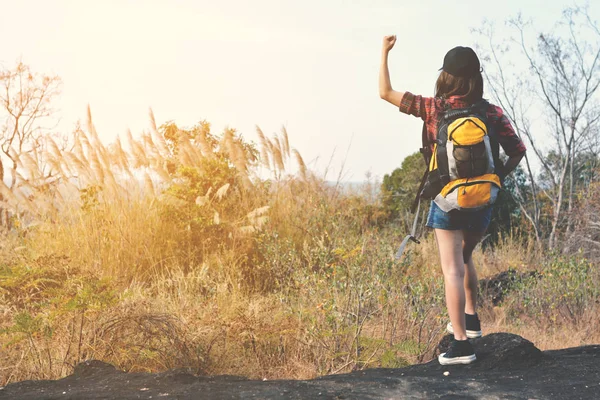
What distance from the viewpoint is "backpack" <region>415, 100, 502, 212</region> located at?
3.49 metres

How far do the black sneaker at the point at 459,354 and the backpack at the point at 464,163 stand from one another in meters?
0.79

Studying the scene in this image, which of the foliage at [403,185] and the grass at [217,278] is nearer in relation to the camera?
the grass at [217,278]

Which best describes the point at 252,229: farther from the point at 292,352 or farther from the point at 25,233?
the point at 25,233

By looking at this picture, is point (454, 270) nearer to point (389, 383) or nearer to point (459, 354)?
point (459, 354)

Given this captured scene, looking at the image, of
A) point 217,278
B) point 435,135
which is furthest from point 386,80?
point 217,278

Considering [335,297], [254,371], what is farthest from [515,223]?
[254,371]

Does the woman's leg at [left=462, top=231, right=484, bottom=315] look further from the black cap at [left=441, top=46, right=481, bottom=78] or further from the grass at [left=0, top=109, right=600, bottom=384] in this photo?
the black cap at [left=441, top=46, right=481, bottom=78]

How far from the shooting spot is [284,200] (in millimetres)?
7652

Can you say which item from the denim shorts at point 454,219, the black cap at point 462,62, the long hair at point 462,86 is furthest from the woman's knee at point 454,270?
the black cap at point 462,62

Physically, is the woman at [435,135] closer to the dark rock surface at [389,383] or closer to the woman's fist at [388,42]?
the woman's fist at [388,42]

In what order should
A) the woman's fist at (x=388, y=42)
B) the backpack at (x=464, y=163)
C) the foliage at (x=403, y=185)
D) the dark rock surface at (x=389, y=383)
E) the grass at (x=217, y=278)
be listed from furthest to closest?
1. the foliage at (x=403, y=185)
2. the grass at (x=217, y=278)
3. the woman's fist at (x=388, y=42)
4. the backpack at (x=464, y=163)
5. the dark rock surface at (x=389, y=383)

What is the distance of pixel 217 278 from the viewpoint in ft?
21.3

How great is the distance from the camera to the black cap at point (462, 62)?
360 cm

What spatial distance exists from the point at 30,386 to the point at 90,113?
421 cm
